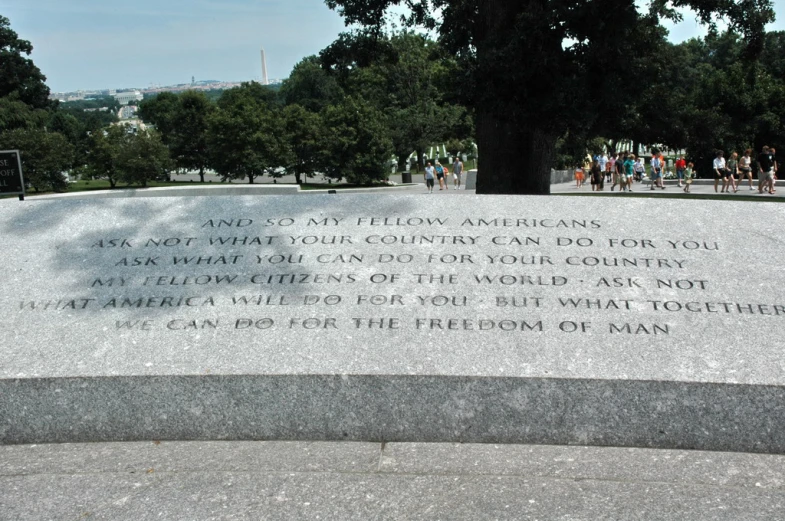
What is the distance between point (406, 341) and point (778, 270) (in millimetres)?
2556

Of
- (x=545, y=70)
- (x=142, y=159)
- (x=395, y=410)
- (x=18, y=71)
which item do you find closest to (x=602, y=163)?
(x=545, y=70)

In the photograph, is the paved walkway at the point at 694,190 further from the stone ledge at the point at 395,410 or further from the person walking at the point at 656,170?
the stone ledge at the point at 395,410

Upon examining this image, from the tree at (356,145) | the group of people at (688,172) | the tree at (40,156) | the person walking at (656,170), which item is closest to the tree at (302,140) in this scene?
the tree at (356,145)

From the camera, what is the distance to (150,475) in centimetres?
359

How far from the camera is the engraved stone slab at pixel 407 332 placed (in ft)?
12.6

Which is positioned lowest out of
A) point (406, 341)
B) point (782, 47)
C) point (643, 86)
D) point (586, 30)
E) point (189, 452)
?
point (189, 452)

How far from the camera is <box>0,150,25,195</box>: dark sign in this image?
12.6m

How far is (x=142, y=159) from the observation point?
118ft

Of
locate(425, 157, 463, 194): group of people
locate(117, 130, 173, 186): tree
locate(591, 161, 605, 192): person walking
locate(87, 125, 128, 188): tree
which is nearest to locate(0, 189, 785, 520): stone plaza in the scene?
Answer: locate(591, 161, 605, 192): person walking

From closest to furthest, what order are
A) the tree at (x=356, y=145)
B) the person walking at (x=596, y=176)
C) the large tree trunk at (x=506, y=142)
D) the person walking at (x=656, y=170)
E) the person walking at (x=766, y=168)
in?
the large tree trunk at (x=506, y=142) → the person walking at (x=766, y=168) → the person walking at (x=656, y=170) → the person walking at (x=596, y=176) → the tree at (x=356, y=145)

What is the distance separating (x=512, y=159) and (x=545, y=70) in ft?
6.10

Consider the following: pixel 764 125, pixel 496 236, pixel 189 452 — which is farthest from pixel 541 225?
pixel 764 125

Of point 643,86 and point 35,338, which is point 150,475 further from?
point 643,86

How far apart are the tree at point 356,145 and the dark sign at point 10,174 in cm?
2572
